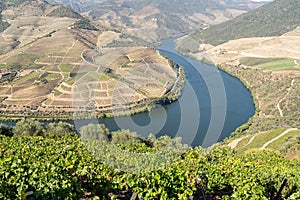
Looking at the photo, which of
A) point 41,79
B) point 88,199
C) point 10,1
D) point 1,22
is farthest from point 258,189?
point 10,1

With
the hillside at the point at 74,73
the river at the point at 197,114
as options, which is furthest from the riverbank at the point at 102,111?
the river at the point at 197,114

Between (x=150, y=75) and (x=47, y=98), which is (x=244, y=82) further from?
(x=47, y=98)

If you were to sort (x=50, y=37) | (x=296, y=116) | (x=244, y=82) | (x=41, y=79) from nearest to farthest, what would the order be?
(x=296, y=116) → (x=41, y=79) → (x=244, y=82) → (x=50, y=37)

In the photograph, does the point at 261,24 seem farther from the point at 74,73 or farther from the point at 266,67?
the point at 74,73

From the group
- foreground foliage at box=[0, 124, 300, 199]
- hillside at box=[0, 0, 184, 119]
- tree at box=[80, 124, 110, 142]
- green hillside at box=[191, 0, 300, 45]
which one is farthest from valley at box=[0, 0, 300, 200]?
green hillside at box=[191, 0, 300, 45]

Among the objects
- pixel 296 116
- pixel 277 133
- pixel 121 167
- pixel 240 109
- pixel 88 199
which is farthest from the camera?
pixel 240 109

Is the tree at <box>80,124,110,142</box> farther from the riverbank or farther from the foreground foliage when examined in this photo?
the riverbank

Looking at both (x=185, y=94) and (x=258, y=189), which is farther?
(x=185, y=94)
